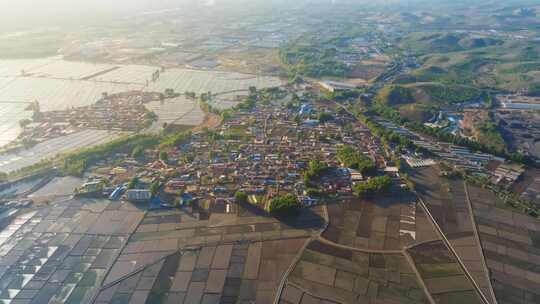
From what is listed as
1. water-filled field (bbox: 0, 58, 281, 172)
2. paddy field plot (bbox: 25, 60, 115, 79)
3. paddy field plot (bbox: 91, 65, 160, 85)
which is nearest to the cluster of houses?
water-filled field (bbox: 0, 58, 281, 172)

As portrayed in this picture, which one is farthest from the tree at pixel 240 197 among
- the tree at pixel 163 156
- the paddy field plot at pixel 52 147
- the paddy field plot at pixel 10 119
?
the paddy field plot at pixel 10 119

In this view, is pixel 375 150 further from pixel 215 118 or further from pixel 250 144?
pixel 215 118

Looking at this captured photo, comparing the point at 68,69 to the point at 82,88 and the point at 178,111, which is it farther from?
the point at 178,111

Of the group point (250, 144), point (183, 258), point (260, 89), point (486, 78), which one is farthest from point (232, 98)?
point (486, 78)

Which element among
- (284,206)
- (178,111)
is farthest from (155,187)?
(178,111)

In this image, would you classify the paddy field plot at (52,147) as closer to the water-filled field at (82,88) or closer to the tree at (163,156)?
the water-filled field at (82,88)

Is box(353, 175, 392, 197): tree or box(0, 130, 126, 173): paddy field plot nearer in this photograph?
box(353, 175, 392, 197): tree

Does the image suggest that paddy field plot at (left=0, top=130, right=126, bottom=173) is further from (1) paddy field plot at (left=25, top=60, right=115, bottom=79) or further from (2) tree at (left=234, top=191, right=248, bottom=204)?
(1) paddy field plot at (left=25, top=60, right=115, bottom=79)
